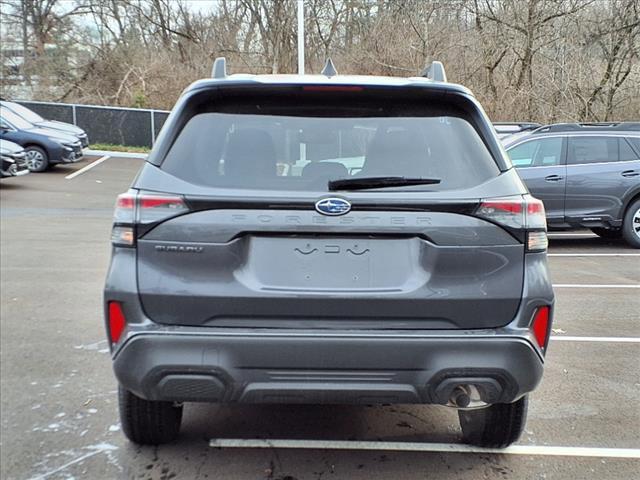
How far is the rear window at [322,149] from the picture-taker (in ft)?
8.32

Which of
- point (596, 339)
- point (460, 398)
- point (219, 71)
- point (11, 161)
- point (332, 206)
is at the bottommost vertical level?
point (596, 339)

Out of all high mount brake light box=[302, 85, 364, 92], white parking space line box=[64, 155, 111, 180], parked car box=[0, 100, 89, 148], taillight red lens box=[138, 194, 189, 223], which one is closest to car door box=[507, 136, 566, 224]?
high mount brake light box=[302, 85, 364, 92]

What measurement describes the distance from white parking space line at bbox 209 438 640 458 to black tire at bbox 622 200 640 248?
7078mm

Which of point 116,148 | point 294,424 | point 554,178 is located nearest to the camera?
point 294,424

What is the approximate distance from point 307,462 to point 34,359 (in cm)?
247

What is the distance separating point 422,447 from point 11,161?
13.2 meters

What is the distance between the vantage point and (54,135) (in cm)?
1725

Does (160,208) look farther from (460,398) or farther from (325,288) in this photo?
(460,398)

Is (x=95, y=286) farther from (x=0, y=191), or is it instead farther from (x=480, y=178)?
(x=0, y=191)

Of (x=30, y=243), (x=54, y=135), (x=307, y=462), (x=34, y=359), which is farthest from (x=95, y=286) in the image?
(x=54, y=135)

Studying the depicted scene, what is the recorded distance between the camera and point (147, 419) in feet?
9.95

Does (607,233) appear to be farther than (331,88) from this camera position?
Yes

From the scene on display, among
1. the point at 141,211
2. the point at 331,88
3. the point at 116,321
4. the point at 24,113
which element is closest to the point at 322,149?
the point at 331,88

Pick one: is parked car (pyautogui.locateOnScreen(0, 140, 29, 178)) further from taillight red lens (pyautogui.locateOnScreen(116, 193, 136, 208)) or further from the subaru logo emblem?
the subaru logo emblem
